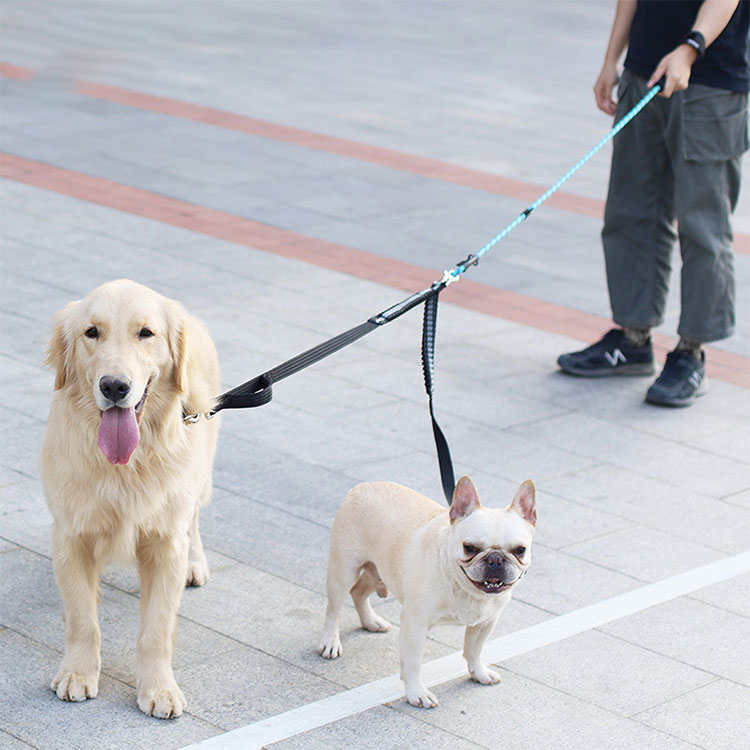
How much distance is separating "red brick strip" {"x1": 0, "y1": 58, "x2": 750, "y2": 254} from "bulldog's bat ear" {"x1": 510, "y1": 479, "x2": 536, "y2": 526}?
693cm

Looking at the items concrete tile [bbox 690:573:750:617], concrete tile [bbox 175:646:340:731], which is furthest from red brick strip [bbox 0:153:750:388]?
concrete tile [bbox 175:646:340:731]

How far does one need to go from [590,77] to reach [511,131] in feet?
16.7

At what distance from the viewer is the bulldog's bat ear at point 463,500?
3.92 meters

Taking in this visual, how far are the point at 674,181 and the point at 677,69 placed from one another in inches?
37.7

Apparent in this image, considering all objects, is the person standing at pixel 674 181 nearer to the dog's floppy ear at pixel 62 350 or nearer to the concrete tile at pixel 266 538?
the concrete tile at pixel 266 538

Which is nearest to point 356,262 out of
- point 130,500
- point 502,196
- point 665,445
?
point 502,196

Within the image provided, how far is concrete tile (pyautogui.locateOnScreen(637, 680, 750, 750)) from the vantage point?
4.05 meters

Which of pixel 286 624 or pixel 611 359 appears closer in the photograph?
pixel 286 624

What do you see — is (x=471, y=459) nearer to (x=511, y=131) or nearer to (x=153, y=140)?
(x=153, y=140)

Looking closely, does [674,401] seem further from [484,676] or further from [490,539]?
[490,539]

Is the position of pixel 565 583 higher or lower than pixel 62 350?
lower

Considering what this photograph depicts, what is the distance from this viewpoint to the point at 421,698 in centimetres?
408

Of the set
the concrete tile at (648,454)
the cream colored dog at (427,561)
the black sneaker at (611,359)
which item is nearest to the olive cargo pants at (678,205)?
the black sneaker at (611,359)

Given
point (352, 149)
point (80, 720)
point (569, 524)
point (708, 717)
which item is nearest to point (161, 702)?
point (80, 720)
